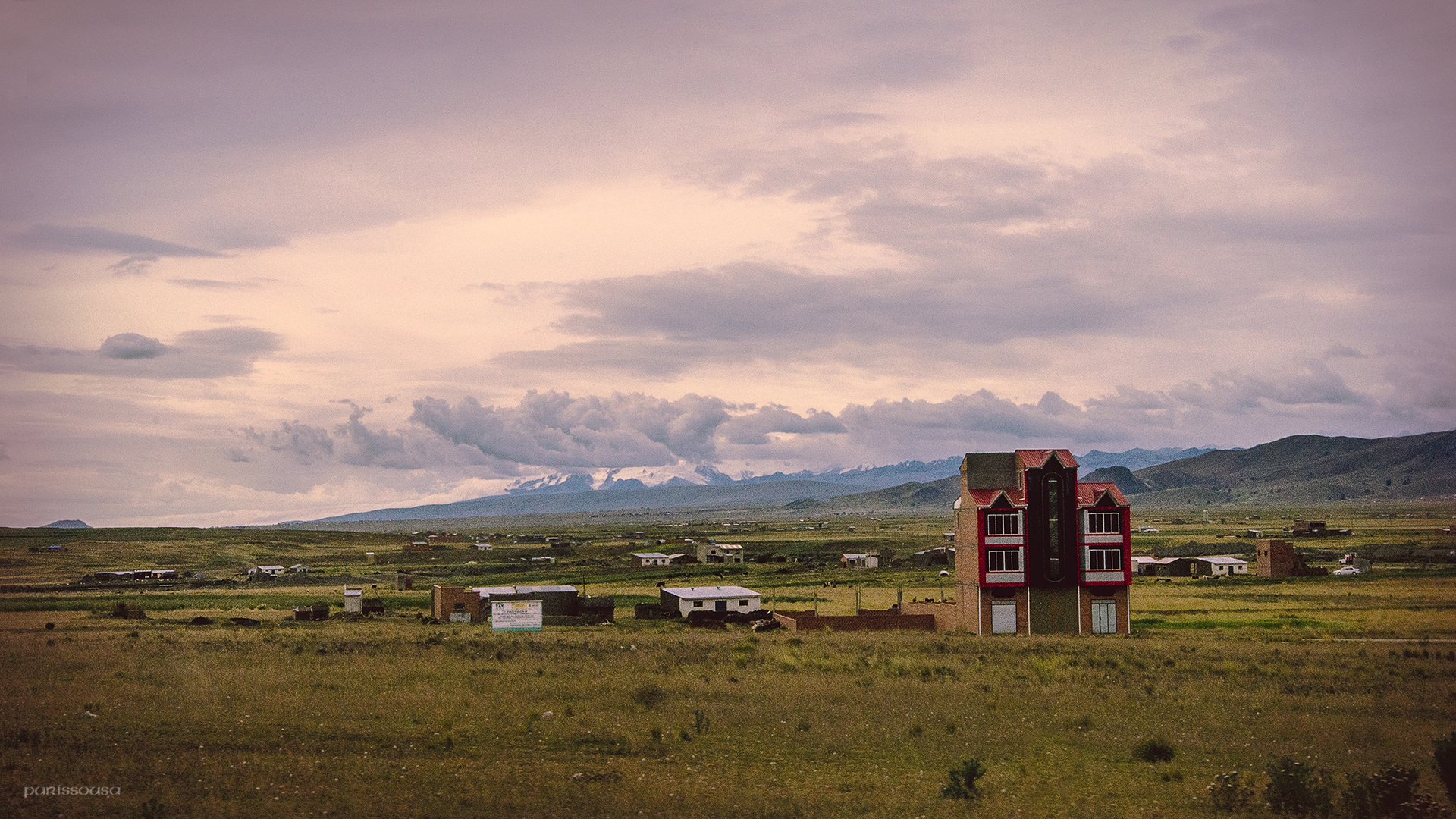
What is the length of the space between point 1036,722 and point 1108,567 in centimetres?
3001

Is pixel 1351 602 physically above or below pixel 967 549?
below

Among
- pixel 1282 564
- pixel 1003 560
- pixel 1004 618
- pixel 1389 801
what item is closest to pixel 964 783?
pixel 1389 801

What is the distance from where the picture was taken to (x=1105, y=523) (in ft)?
180

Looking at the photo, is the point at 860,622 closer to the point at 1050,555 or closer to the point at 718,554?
the point at 1050,555

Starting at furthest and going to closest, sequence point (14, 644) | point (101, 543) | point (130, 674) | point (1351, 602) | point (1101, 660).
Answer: point (101, 543) → point (1351, 602) → point (14, 644) → point (1101, 660) → point (130, 674)

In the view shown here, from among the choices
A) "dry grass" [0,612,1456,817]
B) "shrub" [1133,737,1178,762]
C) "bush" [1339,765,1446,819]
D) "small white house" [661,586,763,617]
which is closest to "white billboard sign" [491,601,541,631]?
"small white house" [661,586,763,617]

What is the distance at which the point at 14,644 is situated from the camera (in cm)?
4438

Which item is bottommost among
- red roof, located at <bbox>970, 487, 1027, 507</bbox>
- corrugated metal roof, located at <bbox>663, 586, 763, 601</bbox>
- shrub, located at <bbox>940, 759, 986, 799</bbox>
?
corrugated metal roof, located at <bbox>663, 586, 763, 601</bbox>

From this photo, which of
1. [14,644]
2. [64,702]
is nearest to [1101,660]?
[64,702]

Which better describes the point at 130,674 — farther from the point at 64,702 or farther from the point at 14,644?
the point at 14,644

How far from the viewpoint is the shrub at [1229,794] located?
18984mm

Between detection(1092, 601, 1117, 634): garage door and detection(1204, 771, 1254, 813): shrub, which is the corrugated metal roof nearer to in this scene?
detection(1092, 601, 1117, 634): garage door

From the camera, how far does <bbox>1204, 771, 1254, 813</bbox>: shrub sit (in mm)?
18984

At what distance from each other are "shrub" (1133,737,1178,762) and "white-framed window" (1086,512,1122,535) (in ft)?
107
